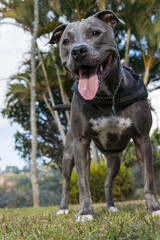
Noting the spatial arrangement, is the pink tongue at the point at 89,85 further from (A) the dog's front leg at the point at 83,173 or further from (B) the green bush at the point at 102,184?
(B) the green bush at the point at 102,184

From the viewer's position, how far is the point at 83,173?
292 cm

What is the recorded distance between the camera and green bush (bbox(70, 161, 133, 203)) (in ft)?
35.6

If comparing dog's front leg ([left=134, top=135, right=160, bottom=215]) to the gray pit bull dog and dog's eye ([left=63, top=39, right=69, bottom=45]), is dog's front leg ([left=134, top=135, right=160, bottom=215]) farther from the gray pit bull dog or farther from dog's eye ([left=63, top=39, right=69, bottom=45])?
dog's eye ([left=63, top=39, right=69, bottom=45])

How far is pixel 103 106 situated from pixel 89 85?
475 mm

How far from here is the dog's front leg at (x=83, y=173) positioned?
2.75 m

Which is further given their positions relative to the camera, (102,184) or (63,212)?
(102,184)

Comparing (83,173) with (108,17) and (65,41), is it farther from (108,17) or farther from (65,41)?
(108,17)

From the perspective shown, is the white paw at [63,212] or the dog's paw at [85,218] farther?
the white paw at [63,212]

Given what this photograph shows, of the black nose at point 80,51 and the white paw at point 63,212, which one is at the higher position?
the black nose at point 80,51

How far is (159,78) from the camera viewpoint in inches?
588

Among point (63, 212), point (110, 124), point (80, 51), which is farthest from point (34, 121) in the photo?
point (80, 51)

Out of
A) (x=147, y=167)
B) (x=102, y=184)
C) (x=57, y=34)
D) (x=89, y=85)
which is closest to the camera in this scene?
(x=89, y=85)

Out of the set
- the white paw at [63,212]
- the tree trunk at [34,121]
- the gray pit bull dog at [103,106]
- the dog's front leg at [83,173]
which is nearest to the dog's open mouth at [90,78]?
the gray pit bull dog at [103,106]

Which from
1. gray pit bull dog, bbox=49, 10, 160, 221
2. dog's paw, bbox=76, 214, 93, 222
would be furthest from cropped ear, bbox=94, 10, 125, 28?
dog's paw, bbox=76, 214, 93, 222
